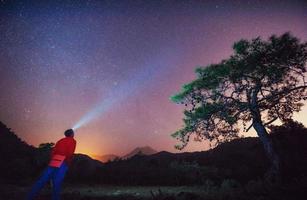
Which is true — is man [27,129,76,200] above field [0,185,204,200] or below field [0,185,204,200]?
above

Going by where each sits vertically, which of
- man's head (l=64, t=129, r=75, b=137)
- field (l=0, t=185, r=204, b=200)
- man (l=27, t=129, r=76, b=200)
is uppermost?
man's head (l=64, t=129, r=75, b=137)

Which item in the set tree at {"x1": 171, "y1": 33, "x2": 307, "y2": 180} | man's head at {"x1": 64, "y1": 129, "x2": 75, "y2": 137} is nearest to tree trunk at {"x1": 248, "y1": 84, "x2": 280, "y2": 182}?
tree at {"x1": 171, "y1": 33, "x2": 307, "y2": 180}

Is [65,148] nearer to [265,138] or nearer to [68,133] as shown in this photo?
[68,133]

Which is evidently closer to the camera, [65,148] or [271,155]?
[65,148]

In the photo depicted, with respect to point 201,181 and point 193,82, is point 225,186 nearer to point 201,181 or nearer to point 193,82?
point 201,181

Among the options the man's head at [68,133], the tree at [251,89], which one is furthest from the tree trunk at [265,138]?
the man's head at [68,133]

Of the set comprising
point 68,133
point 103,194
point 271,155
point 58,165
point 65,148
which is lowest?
point 103,194

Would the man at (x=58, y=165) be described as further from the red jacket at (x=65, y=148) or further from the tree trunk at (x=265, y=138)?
the tree trunk at (x=265, y=138)

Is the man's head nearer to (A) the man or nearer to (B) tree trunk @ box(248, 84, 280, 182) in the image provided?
(A) the man

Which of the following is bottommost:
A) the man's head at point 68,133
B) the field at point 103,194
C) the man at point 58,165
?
the field at point 103,194

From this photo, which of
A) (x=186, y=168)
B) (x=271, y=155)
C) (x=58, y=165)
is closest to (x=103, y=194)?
(x=58, y=165)

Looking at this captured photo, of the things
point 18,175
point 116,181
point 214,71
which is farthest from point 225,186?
point 18,175

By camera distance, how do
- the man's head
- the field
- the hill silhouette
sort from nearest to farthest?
1. the man's head
2. the field
3. the hill silhouette

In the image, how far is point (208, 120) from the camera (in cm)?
1344
